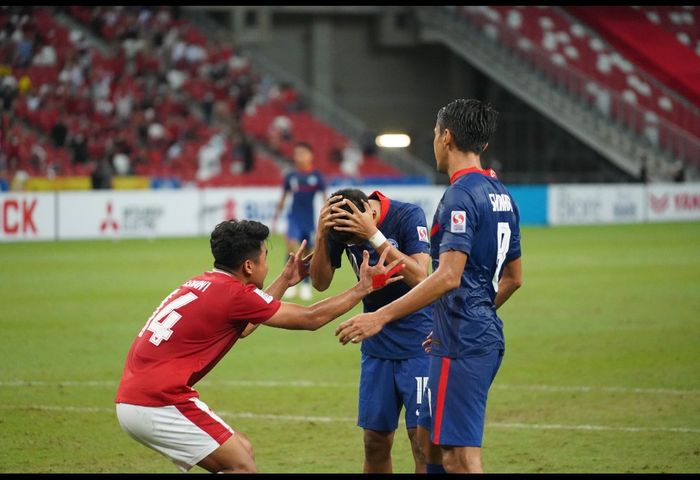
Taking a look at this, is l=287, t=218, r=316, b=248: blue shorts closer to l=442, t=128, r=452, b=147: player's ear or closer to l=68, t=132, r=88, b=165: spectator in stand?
l=442, t=128, r=452, b=147: player's ear

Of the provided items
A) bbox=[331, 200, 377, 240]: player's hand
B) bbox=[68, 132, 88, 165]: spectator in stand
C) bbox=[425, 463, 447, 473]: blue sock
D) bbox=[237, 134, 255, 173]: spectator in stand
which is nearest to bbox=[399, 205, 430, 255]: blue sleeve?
bbox=[331, 200, 377, 240]: player's hand

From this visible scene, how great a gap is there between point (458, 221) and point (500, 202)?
0.34 metres

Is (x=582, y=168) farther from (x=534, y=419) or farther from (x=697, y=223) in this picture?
(x=534, y=419)

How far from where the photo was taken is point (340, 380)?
12.3 meters

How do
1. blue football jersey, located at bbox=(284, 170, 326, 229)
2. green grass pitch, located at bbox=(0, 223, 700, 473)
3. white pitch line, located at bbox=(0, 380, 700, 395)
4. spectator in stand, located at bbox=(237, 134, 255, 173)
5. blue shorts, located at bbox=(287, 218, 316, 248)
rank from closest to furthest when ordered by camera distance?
1. green grass pitch, located at bbox=(0, 223, 700, 473)
2. white pitch line, located at bbox=(0, 380, 700, 395)
3. blue shorts, located at bbox=(287, 218, 316, 248)
4. blue football jersey, located at bbox=(284, 170, 326, 229)
5. spectator in stand, located at bbox=(237, 134, 255, 173)

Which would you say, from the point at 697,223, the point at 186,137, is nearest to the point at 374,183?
the point at 186,137

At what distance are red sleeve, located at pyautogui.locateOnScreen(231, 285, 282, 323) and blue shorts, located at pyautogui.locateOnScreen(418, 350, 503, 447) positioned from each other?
1.00 metres

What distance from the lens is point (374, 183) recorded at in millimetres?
36469

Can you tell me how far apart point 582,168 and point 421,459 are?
4197 cm

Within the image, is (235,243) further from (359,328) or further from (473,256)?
(473,256)

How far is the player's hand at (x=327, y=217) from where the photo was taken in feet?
21.1

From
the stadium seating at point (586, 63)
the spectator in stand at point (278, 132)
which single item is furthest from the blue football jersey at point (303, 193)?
the stadium seating at point (586, 63)

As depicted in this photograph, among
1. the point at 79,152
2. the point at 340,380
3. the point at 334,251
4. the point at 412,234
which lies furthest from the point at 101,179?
the point at 412,234

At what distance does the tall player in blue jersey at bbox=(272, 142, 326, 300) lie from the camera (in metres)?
19.3
